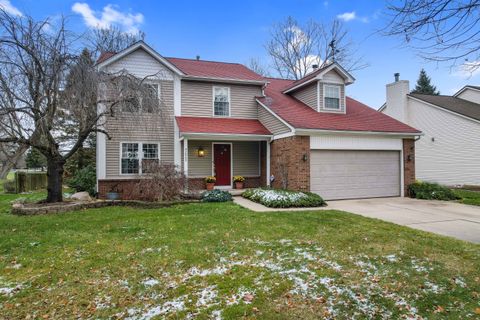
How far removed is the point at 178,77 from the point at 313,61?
659 inches

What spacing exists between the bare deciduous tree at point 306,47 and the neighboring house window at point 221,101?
560 inches

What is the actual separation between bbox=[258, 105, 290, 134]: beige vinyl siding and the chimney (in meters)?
11.7

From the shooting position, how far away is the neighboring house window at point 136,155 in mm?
13188

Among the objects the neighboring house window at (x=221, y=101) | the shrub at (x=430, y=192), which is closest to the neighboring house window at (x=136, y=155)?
the neighboring house window at (x=221, y=101)

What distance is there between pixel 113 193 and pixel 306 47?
71.1ft

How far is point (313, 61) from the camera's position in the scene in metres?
27.1

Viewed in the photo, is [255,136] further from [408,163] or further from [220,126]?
[408,163]

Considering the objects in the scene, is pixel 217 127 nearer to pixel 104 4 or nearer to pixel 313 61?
pixel 104 4

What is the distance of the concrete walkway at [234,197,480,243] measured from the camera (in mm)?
7250

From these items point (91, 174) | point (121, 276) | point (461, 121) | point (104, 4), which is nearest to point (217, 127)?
point (91, 174)

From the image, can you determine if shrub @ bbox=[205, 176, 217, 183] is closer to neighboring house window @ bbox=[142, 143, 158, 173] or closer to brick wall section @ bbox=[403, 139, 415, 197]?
neighboring house window @ bbox=[142, 143, 158, 173]

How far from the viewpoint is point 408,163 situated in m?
13.6

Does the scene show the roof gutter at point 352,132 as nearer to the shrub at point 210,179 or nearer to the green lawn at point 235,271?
the shrub at point 210,179

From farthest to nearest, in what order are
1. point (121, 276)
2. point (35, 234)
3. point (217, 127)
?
point (217, 127)
point (35, 234)
point (121, 276)
